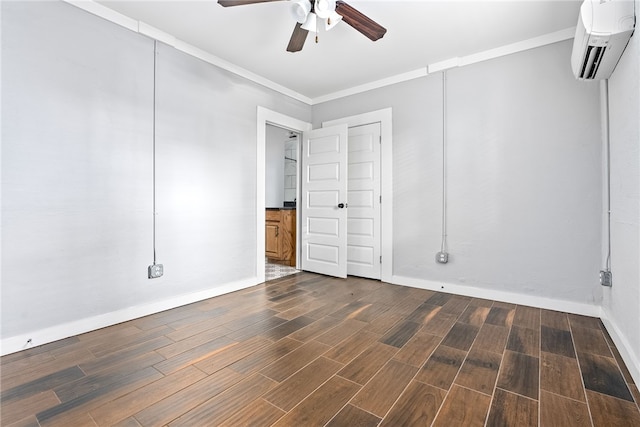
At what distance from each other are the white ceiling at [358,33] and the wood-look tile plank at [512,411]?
8.76 ft

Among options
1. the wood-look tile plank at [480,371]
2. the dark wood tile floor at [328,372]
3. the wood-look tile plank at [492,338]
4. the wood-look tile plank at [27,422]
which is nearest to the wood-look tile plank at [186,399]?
the dark wood tile floor at [328,372]

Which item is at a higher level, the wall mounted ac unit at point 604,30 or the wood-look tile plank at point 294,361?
the wall mounted ac unit at point 604,30

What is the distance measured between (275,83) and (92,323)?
313 centimetres

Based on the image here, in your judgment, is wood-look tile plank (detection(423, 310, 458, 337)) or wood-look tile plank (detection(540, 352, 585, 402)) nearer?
wood-look tile plank (detection(540, 352, 585, 402))

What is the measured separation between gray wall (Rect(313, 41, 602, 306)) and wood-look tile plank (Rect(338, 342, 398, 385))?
1643mm

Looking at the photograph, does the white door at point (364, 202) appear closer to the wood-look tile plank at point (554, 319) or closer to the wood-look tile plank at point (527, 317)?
the wood-look tile plank at point (527, 317)

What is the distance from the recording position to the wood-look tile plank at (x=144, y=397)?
130 centimetres

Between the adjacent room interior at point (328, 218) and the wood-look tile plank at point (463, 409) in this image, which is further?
the adjacent room interior at point (328, 218)

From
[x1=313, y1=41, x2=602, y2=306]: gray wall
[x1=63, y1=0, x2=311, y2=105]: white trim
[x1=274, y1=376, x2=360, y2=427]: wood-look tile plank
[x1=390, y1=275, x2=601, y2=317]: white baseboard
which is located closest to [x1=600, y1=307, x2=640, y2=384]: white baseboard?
[x1=390, y1=275, x2=601, y2=317]: white baseboard

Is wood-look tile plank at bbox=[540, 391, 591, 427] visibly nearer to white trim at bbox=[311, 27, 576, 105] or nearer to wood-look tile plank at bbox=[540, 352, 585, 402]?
wood-look tile plank at bbox=[540, 352, 585, 402]

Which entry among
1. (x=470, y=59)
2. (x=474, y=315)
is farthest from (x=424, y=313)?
(x=470, y=59)

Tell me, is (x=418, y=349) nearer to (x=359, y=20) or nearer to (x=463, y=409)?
(x=463, y=409)

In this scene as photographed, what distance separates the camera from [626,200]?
1.82 metres

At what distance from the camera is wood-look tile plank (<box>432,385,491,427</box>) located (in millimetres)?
1260
